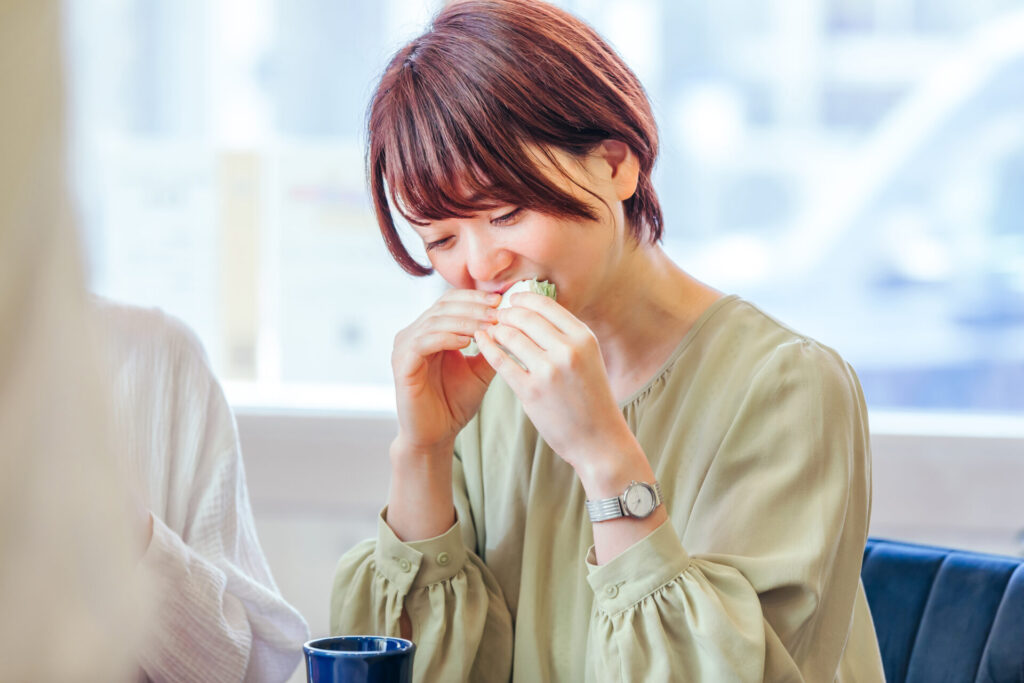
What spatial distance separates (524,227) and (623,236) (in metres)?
0.20

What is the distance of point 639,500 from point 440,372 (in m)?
0.39

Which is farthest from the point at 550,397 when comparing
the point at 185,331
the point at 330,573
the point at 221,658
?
the point at 330,573

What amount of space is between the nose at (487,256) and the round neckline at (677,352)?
0.27m

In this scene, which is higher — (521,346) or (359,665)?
(521,346)

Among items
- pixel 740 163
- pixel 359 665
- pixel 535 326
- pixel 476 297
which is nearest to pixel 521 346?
pixel 535 326

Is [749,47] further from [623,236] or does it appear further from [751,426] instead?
[751,426]

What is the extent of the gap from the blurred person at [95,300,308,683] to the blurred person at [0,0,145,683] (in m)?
0.70

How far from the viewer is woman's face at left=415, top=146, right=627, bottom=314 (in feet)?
3.77

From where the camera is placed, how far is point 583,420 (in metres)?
1.05

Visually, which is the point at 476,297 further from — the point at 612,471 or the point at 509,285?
the point at 612,471

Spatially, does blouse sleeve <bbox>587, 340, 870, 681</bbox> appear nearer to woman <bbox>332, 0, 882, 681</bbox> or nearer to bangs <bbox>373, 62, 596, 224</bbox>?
woman <bbox>332, 0, 882, 681</bbox>

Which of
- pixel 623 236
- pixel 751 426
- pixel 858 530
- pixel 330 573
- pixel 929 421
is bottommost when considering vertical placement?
pixel 330 573

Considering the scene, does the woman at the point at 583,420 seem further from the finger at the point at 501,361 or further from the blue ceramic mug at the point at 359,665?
the blue ceramic mug at the point at 359,665

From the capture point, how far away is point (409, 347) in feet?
4.12
